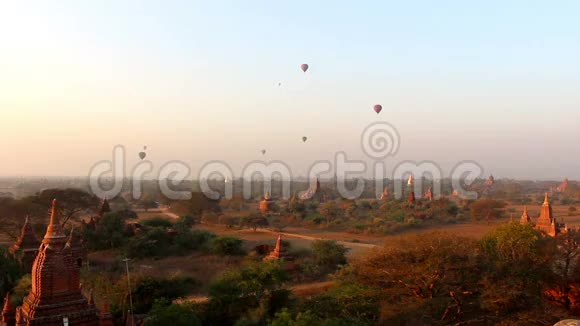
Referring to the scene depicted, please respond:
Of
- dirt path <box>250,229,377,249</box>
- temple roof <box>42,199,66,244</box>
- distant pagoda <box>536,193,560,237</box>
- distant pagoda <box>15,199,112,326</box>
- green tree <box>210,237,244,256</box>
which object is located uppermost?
temple roof <box>42,199,66,244</box>

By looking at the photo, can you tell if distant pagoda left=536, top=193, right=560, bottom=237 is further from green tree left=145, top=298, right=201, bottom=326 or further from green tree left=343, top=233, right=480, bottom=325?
green tree left=145, top=298, right=201, bottom=326

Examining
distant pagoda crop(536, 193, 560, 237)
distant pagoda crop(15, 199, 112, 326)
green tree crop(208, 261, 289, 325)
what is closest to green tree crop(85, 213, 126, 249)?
green tree crop(208, 261, 289, 325)

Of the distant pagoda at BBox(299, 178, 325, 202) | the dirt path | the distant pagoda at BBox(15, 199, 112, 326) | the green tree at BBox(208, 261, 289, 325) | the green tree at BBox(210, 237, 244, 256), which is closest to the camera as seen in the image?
the distant pagoda at BBox(15, 199, 112, 326)

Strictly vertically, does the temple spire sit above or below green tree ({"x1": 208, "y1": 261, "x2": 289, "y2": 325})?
above

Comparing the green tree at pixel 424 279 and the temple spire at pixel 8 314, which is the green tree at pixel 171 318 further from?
the green tree at pixel 424 279

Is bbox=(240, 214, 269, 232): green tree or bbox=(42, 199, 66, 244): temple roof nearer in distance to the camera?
bbox=(42, 199, 66, 244): temple roof

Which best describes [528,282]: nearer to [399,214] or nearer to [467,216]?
[399,214]

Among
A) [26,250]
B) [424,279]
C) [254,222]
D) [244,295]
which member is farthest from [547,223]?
[26,250]

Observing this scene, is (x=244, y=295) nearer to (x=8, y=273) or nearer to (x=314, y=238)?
(x=8, y=273)
